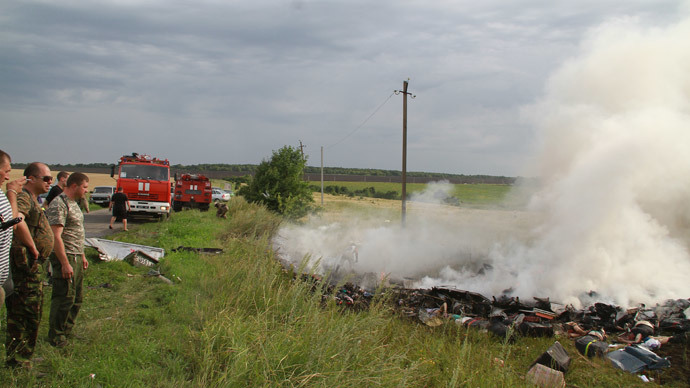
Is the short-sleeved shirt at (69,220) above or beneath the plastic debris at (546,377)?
above

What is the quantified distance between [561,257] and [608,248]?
1.22 m

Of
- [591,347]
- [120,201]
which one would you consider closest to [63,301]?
[591,347]

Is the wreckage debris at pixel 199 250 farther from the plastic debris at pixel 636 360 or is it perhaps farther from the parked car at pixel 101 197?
the parked car at pixel 101 197

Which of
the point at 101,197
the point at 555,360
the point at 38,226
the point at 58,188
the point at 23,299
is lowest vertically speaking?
the point at 555,360

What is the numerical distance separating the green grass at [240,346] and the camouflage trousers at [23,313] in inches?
9.1

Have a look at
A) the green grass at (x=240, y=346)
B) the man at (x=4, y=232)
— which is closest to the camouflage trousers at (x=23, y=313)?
the green grass at (x=240, y=346)

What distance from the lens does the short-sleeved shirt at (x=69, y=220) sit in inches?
174

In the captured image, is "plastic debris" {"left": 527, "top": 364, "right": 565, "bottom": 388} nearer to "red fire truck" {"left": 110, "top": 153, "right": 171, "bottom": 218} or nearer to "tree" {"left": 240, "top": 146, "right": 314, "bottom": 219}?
"red fire truck" {"left": 110, "top": 153, "right": 171, "bottom": 218}

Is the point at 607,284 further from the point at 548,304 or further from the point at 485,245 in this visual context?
the point at 485,245

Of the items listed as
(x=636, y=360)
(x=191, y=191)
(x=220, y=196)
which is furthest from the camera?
(x=220, y=196)

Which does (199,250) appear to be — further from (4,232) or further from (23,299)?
(4,232)

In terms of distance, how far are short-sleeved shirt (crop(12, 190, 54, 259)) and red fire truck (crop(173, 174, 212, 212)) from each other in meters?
22.0

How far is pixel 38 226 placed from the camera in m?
4.29

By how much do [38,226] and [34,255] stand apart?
597 mm
